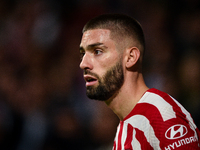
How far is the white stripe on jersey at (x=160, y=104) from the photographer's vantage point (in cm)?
126

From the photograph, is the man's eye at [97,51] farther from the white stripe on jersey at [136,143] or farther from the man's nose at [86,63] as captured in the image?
the white stripe on jersey at [136,143]

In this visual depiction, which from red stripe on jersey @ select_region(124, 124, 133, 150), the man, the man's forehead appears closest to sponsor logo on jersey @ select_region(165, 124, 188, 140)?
the man

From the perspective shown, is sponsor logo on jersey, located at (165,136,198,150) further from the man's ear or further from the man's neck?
the man's ear

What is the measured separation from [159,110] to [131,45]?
56cm

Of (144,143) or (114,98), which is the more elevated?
(114,98)

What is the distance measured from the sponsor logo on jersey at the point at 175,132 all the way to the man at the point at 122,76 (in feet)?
0.33

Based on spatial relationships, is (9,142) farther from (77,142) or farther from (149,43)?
(149,43)

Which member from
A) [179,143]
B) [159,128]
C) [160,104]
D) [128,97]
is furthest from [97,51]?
[179,143]

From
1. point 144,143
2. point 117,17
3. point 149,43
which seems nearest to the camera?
point 144,143

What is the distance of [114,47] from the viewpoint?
1.60m

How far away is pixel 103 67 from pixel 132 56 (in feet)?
0.77

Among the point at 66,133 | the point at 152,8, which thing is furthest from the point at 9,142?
the point at 152,8

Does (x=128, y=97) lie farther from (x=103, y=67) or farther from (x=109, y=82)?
(x=103, y=67)

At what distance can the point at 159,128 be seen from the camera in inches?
48.1
